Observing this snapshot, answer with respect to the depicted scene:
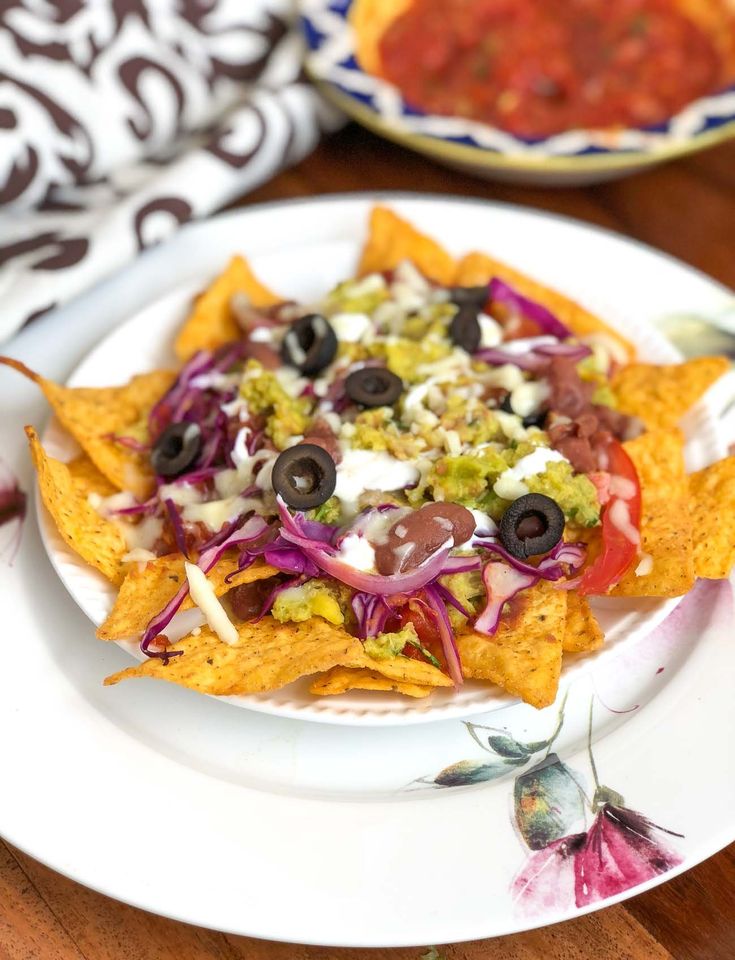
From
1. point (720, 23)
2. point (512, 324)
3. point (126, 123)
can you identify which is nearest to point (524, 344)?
point (512, 324)

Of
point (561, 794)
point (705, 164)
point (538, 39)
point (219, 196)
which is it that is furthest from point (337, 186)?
point (561, 794)

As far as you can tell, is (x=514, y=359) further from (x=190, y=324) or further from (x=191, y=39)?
(x=191, y=39)

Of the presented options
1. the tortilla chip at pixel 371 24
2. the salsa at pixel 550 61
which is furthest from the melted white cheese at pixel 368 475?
the tortilla chip at pixel 371 24

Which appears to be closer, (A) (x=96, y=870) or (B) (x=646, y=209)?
(A) (x=96, y=870)

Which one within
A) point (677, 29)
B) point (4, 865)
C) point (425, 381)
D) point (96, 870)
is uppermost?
point (677, 29)

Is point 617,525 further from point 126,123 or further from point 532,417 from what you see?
point 126,123

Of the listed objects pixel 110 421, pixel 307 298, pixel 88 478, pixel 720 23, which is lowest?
pixel 88 478

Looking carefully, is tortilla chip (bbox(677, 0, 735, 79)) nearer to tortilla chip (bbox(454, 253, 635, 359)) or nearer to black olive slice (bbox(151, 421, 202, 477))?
tortilla chip (bbox(454, 253, 635, 359))
